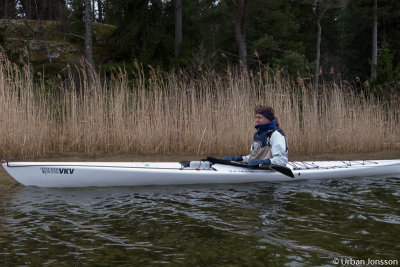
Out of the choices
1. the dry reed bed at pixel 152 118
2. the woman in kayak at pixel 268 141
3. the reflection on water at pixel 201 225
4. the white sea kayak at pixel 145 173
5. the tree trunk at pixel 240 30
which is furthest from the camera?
the tree trunk at pixel 240 30

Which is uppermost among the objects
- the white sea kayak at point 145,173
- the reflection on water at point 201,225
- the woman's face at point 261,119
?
the woman's face at point 261,119

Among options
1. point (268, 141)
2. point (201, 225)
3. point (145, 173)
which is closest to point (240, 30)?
point (268, 141)

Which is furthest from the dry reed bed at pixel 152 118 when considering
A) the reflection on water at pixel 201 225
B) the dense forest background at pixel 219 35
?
the dense forest background at pixel 219 35

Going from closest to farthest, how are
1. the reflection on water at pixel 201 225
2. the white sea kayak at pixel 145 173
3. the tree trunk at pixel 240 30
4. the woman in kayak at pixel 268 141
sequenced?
1. the reflection on water at pixel 201 225
2. the white sea kayak at pixel 145 173
3. the woman in kayak at pixel 268 141
4. the tree trunk at pixel 240 30

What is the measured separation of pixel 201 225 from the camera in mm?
3564

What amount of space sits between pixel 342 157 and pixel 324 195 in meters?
2.67

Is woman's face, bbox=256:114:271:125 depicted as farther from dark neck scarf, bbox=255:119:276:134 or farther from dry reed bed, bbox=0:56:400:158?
dry reed bed, bbox=0:56:400:158

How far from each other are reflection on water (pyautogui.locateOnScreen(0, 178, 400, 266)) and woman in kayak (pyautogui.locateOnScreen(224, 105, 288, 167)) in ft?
1.18

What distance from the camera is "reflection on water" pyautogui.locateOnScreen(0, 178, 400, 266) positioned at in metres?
2.91

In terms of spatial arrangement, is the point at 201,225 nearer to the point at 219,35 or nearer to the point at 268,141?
the point at 268,141

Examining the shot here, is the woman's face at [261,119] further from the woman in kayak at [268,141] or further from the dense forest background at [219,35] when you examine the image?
the dense forest background at [219,35]

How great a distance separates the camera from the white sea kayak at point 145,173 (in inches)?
179

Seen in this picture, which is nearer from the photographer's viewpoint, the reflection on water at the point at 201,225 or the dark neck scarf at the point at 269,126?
the reflection on water at the point at 201,225

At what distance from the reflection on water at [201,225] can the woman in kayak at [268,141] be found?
36 centimetres
